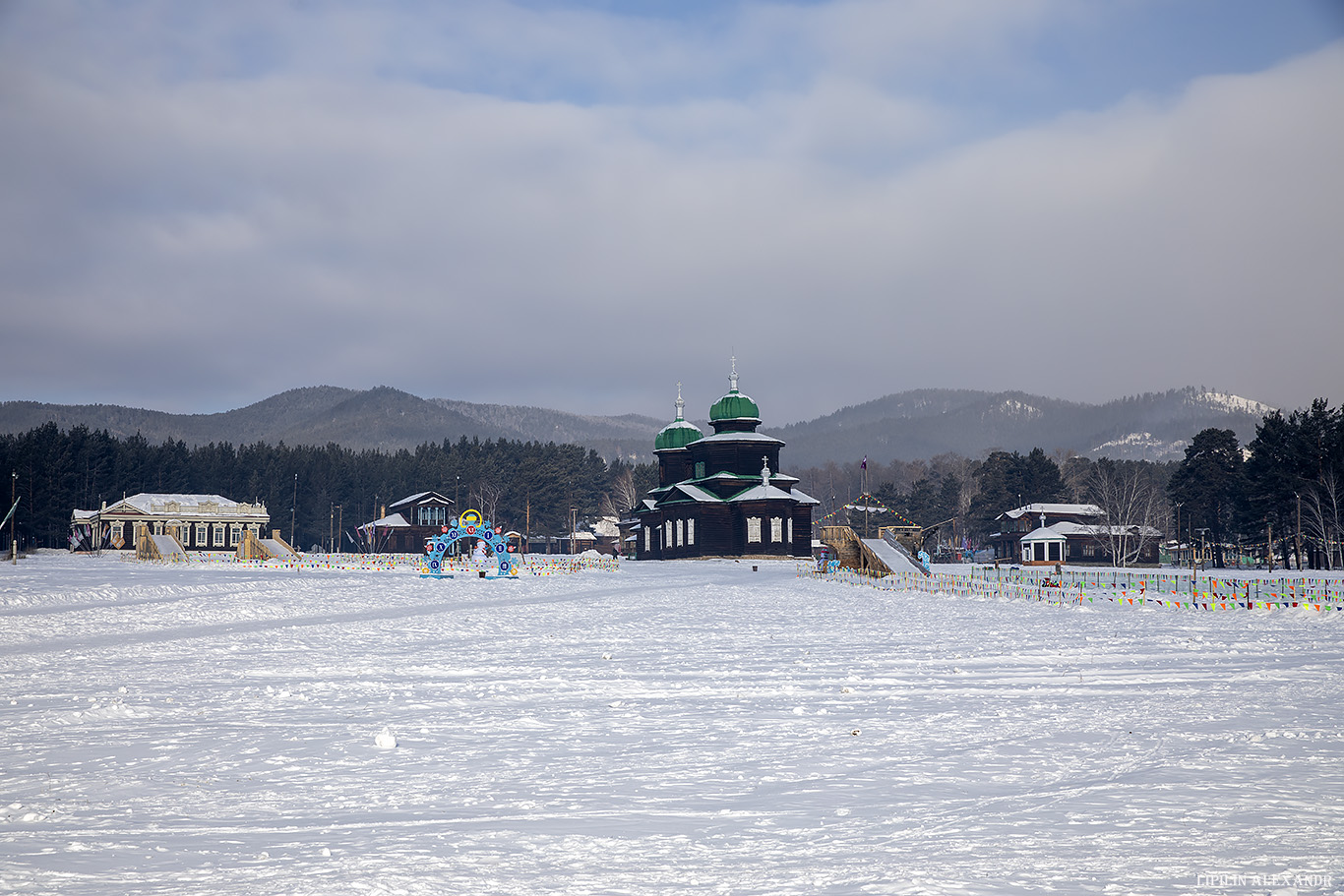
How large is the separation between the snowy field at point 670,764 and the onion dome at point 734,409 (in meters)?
64.2

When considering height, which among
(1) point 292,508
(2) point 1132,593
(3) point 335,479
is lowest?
(2) point 1132,593

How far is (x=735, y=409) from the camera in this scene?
288ft

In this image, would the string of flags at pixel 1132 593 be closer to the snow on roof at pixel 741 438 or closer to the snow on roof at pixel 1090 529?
the snow on roof at pixel 741 438

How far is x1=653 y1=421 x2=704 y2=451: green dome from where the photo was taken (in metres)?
94.4

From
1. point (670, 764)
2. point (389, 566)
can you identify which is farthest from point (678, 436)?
point (670, 764)

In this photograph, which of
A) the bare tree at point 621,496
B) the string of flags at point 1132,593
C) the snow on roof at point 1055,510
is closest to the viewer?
A: the string of flags at point 1132,593

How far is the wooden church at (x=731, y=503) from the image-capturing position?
271 feet

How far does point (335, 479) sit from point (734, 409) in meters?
70.7

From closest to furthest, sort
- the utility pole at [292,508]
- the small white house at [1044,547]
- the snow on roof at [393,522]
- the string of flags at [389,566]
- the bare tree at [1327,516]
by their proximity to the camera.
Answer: the string of flags at [389,566] < the bare tree at [1327,516] < the small white house at [1044,547] < the snow on roof at [393,522] < the utility pole at [292,508]

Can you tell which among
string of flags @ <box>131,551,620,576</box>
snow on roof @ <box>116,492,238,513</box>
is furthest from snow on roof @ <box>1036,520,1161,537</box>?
snow on roof @ <box>116,492,238,513</box>

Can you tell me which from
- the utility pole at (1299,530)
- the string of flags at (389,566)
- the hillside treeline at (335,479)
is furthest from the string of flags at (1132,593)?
the hillside treeline at (335,479)

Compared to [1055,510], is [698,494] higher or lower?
higher

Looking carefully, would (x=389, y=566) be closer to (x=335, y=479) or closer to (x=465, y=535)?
(x=465, y=535)

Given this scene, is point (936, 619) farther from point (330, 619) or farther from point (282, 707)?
point (282, 707)
